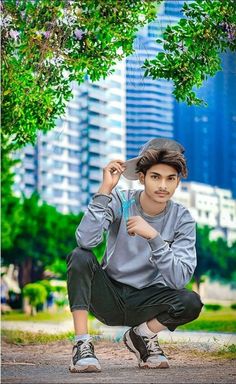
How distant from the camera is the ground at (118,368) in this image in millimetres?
2615

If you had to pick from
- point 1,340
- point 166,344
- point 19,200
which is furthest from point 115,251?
point 19,200

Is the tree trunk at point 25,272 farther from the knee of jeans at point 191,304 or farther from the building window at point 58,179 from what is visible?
the knee of jeans at point 191,304

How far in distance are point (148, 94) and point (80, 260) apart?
1107 mm

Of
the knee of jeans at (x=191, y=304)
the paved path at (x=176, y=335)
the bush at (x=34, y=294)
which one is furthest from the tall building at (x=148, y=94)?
the bush at (x=34, y=294)

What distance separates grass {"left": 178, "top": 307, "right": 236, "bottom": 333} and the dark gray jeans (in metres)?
0.82

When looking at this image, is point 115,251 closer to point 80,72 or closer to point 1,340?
point 80,72

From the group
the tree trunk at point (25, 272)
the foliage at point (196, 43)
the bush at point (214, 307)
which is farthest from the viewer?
the tree trunk at point (25, 272)

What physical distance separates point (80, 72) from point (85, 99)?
1.01 meters

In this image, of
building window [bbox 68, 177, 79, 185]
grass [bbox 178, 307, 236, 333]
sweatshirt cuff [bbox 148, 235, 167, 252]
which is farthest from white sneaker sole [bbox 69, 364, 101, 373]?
building window [bbox 68, 177, 79, 185]

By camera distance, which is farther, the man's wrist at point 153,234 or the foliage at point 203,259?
the foliage at point 203,259

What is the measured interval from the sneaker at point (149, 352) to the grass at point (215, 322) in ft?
2.57


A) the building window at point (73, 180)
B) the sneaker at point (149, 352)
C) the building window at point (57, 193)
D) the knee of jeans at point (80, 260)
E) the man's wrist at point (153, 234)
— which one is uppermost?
the building window at point (73, 180)

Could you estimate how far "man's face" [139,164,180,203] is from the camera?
8.96 feet

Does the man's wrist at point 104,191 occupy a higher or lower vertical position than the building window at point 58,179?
lower
